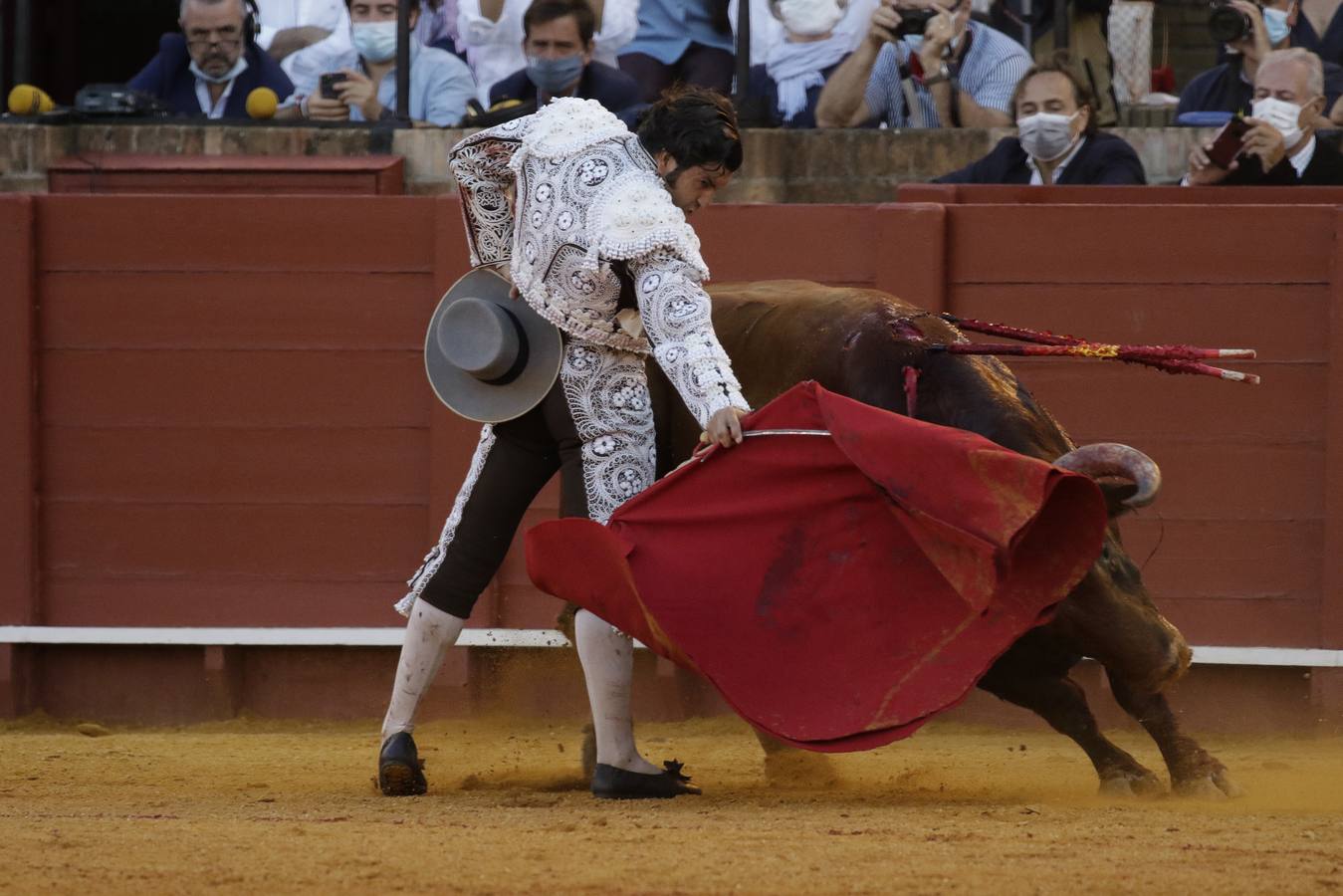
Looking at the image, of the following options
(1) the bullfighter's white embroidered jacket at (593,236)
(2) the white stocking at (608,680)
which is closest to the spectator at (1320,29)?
(1) the bullfighter's white embroidered jacket at (593,236)

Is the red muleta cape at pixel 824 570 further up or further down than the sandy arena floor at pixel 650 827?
further up

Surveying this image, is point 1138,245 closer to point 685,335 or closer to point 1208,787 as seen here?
point 1208,787

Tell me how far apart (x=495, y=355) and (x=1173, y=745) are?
5.34 ft

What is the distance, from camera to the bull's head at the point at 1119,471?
12.5 feet

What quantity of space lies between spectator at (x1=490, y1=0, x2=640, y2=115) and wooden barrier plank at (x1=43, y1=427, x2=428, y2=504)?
1.64 m

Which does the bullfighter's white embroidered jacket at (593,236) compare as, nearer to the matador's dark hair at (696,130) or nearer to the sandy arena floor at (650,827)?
the matador's dark hair at (696,130)

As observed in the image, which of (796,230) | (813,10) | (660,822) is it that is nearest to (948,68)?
(813,10)

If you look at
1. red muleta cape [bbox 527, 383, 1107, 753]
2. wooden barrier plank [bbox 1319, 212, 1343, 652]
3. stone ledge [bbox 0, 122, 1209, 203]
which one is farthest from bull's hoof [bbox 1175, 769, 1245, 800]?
stone ledge [bbox 0, 122, 1209, 203]

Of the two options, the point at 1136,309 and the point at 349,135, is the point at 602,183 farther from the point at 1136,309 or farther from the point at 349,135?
the point at 349,135

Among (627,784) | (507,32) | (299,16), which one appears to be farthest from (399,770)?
(299,16)

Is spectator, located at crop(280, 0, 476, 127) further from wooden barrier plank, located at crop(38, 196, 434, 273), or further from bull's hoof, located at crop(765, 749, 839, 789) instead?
bull's hoof, located at crop(765, 749, 839, 789)

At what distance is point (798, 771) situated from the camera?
4.75 meters

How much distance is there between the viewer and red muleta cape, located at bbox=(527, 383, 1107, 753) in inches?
147

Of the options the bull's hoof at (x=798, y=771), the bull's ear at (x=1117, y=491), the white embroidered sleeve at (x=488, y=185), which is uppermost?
the white embroidered sleeve at (x=488, y=185)
